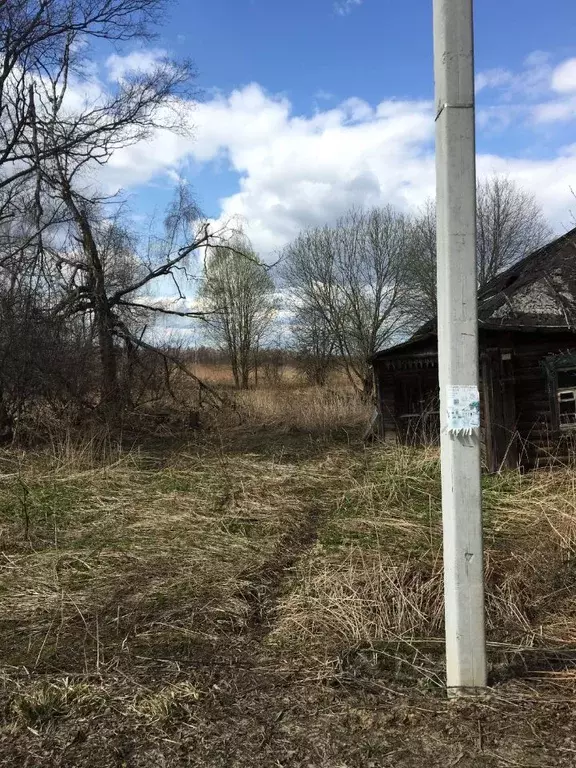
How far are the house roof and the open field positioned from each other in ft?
9.61

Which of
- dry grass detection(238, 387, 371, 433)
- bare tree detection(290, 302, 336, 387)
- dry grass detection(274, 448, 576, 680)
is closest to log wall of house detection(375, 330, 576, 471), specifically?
dry grass detection(274, 448, 576, 680)

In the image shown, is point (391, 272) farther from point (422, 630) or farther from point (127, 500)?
point (422, 630)

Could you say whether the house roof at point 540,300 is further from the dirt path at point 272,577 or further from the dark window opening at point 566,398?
the dirt path at point 272,577

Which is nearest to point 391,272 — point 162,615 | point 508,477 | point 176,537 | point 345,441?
point 345,441

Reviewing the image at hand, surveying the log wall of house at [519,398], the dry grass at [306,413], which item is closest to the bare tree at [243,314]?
the dry grass at [306,413]

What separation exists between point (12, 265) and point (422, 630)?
38.9 ft

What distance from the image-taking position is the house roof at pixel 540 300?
9688 millimetres

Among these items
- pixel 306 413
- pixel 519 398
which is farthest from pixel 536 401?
pixel 306 413

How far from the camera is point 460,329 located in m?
2.95

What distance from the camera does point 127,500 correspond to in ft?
26.1

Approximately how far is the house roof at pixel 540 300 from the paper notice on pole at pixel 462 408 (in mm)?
7047

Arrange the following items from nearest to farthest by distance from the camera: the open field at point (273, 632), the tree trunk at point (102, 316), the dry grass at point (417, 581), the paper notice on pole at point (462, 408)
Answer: the open field at point (273, 632) → the paper notice on pole at point (462, 408) → the dry grass at point (417, 581) → the tree trunk at point (102, 316)

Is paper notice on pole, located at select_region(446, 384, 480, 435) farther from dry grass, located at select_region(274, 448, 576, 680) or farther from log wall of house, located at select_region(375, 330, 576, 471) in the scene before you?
log wall of house, located at select_region(375, 330, 576, 471)

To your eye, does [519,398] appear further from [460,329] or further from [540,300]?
[460,329]
